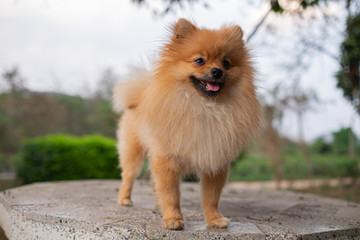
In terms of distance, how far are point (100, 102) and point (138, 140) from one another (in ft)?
46.0

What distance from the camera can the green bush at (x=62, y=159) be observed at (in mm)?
8148

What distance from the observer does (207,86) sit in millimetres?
2912

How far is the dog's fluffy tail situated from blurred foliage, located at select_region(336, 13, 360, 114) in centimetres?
309

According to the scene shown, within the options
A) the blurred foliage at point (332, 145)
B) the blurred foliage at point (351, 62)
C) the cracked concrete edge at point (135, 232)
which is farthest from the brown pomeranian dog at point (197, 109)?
the blurred foliage at point (332, 145)

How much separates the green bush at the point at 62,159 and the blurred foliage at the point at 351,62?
5786 millimetres

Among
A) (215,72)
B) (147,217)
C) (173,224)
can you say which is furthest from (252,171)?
(215,72)

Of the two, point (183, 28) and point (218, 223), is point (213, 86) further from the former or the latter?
point (218, 223)

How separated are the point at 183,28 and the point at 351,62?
3192 mm

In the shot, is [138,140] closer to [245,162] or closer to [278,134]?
[278,134]

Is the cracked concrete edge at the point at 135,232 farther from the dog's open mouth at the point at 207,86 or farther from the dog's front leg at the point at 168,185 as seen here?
the dog's open mouth at the point at 207,86

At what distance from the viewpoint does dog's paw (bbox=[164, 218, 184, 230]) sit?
115 inches

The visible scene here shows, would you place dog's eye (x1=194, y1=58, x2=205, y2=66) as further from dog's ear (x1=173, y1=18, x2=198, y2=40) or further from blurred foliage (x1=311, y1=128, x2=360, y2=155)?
blurred foliage (x1=311, y1=128, x2=360, y2=155)

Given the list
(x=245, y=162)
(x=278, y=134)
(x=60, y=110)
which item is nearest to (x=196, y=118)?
(x=278, y=134)

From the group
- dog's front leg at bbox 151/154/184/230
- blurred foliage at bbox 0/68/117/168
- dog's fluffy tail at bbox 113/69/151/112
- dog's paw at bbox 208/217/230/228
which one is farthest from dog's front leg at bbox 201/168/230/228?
blurred foliage at bbox 0/68/117/168
